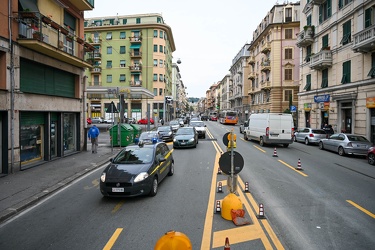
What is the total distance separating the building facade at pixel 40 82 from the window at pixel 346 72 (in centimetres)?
2084

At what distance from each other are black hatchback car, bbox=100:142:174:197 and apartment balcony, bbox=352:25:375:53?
59.2ft

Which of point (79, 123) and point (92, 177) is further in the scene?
point (79, 123)

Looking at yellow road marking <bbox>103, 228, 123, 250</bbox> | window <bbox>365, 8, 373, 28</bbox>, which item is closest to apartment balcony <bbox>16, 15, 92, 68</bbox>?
yellow road marking <bbox>103, 228, 123, 250</bbox>

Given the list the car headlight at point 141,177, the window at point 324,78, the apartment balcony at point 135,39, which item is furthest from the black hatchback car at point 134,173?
the apartment balcony at point 135,39

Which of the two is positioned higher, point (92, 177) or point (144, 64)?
point (144, 64)

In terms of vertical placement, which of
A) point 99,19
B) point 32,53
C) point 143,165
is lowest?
point 143,165

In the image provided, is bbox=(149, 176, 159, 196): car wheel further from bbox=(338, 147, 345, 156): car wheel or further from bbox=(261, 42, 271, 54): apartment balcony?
bbox=(261, 42, 271, 54): apartment balcony

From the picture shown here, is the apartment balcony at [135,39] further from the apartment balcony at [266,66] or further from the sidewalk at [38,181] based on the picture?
the sidewalk at [38,181]

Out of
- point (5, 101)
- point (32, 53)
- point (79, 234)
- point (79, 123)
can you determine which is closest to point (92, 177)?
point (5, 101)

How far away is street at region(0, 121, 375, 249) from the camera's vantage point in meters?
5.07

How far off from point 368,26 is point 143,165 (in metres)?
21.3

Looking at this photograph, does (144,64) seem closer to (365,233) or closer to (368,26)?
(368,26)

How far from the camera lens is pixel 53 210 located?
7.02 metres

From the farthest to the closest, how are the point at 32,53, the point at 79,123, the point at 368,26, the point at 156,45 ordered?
1. the point at 156,45
2. the point at 368,26
3. the point at 79,123
4. the point at 32,53
